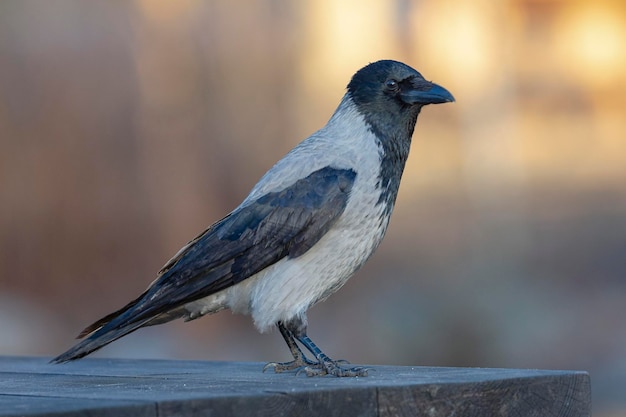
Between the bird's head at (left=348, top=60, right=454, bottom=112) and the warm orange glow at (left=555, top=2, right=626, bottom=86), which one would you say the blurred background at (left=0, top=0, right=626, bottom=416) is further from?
the bird's head at (left=348, top=60, right=454, bottom=112)

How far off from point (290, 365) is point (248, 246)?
34cm

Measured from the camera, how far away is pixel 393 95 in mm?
3912

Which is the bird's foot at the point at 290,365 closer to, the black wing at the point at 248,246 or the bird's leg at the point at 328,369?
the bird's leg at the point at 328,369

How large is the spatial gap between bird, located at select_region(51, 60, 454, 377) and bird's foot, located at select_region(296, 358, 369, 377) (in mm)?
73

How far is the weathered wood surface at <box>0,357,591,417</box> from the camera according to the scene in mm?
2428

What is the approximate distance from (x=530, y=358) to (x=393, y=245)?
1167 mm

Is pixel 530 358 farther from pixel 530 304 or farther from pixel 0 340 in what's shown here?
pixel 0 340

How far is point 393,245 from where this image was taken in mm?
8758

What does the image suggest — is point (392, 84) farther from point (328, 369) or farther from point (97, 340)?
point (97, 340)

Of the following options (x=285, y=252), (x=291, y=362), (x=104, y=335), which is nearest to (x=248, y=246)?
(x=285, y=252)

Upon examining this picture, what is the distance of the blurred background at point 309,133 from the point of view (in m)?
8.28

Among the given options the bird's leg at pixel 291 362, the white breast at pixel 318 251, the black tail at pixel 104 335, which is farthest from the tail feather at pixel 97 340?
the bird's leg at pixel 291 362

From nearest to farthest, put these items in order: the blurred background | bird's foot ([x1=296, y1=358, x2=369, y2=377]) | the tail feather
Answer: bird's foot ([x1=296, y1=358, x2=369, y2=377]) → the tail feather → the blurred background

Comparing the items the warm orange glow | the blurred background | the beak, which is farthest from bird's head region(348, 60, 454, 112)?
the warm orange glow
